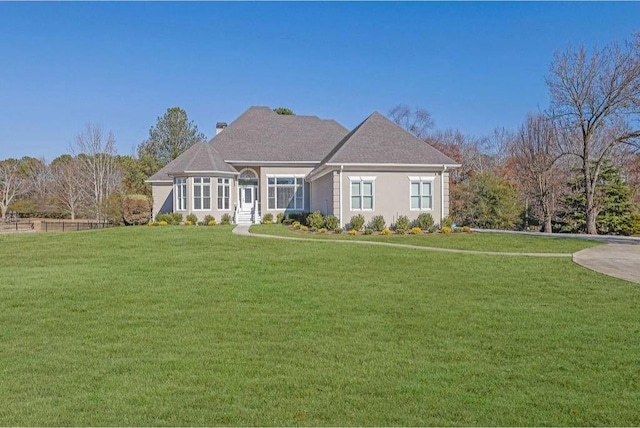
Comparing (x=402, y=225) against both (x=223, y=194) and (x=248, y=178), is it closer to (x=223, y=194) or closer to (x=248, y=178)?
(x=223, y=194)

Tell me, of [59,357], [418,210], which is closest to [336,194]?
[418,210]

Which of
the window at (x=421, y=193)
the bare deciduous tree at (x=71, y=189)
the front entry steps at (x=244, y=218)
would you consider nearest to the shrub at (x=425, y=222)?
the window at (x=421, y=193)

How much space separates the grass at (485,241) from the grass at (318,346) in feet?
14.2

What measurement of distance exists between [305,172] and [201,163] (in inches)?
267

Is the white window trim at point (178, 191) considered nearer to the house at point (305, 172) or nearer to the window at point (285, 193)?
the house at point (305, 172)

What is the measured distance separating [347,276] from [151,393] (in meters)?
7.29

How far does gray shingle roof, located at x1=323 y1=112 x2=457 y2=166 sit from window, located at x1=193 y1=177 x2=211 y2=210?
28.1ft

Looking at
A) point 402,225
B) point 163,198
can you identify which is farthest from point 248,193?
point 402,225

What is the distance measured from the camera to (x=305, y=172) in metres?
31.8

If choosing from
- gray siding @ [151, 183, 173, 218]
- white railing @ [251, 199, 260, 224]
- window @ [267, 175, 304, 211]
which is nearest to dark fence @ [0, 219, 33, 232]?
gray siding @ [151, 183, 173, 218]

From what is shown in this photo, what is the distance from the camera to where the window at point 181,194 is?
28.9 metres

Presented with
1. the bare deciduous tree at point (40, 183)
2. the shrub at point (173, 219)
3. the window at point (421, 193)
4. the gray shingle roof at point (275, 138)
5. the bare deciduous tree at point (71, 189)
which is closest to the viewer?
the window at point (421, 193)

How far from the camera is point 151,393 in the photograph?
4.67m

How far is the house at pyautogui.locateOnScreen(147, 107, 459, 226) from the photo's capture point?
23375 millimetres
